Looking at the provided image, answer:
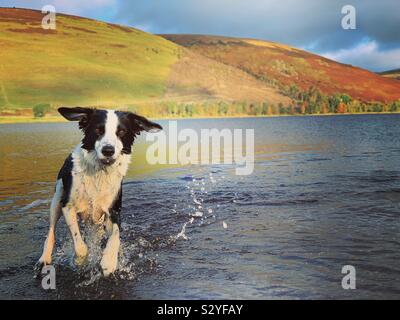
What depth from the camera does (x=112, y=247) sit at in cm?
704

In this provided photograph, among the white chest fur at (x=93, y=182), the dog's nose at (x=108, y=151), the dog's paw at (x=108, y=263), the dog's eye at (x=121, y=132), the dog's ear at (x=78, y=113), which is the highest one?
the dog's ear at (x=78, y=113)

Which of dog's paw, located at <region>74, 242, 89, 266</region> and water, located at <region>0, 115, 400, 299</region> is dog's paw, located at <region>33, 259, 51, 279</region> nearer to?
water, located at <region>0, 115, 400, 299</region>

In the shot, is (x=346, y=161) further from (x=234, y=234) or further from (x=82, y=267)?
(x=82, y=267)

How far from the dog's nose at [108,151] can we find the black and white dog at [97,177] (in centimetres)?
28

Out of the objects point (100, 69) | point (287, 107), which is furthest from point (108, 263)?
point (100, 69)

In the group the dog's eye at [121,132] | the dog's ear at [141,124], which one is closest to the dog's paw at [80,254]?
the dog's eye at [121,132]

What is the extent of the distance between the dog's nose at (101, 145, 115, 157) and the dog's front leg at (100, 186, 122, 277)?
1040mm

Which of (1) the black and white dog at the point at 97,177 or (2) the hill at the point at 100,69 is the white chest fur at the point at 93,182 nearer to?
(1) the black and white dog at the point at 97,177

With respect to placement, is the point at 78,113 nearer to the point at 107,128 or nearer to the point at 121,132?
the point at 107,128

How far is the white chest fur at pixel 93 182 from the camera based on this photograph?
705 cm

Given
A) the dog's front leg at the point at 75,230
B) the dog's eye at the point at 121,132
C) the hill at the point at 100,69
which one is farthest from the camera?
the hill at the point at 100,69

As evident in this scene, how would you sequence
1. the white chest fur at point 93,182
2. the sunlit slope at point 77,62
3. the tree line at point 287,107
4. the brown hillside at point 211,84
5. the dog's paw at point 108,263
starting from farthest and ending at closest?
the brown hillside at point 211,84
the sunlit slope at point 77,62
the tree line at point 287,107
the white chest fur at point 93,182
the dog's paw at point 108,263
